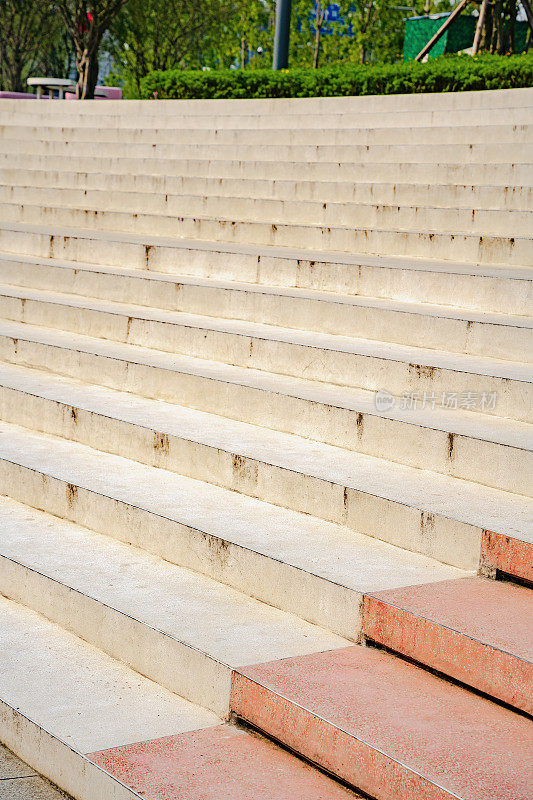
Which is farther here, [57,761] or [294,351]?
[294,351]

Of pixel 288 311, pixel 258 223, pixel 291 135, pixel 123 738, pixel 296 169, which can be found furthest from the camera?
pixel 291 135

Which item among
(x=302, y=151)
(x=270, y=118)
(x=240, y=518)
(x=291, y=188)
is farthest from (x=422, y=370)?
(x=270, y=118)

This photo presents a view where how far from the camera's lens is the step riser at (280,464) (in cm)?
380

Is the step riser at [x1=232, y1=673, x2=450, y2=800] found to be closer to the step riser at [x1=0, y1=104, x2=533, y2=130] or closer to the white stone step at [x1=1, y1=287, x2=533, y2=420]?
the white stone step at [x1=1, y1=287, x2=533, y2=420]

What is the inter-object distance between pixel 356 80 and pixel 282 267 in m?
6.74

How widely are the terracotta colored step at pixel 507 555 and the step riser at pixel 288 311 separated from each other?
171 cm

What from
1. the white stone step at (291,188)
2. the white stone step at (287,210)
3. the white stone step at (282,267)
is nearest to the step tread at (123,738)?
the white stone step at (282,267)

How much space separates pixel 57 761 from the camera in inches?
113

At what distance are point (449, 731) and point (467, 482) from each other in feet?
4.73

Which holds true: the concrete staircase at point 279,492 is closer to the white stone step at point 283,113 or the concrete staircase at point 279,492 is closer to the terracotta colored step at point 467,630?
the terracotta colored step at point 467,630

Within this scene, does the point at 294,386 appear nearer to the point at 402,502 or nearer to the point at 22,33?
the point at 402,502

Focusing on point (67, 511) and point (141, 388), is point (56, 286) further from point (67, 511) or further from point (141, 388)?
point (67, 511)

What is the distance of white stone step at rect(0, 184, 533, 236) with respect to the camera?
661cm

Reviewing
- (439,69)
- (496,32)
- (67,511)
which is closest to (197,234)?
(67,511)
